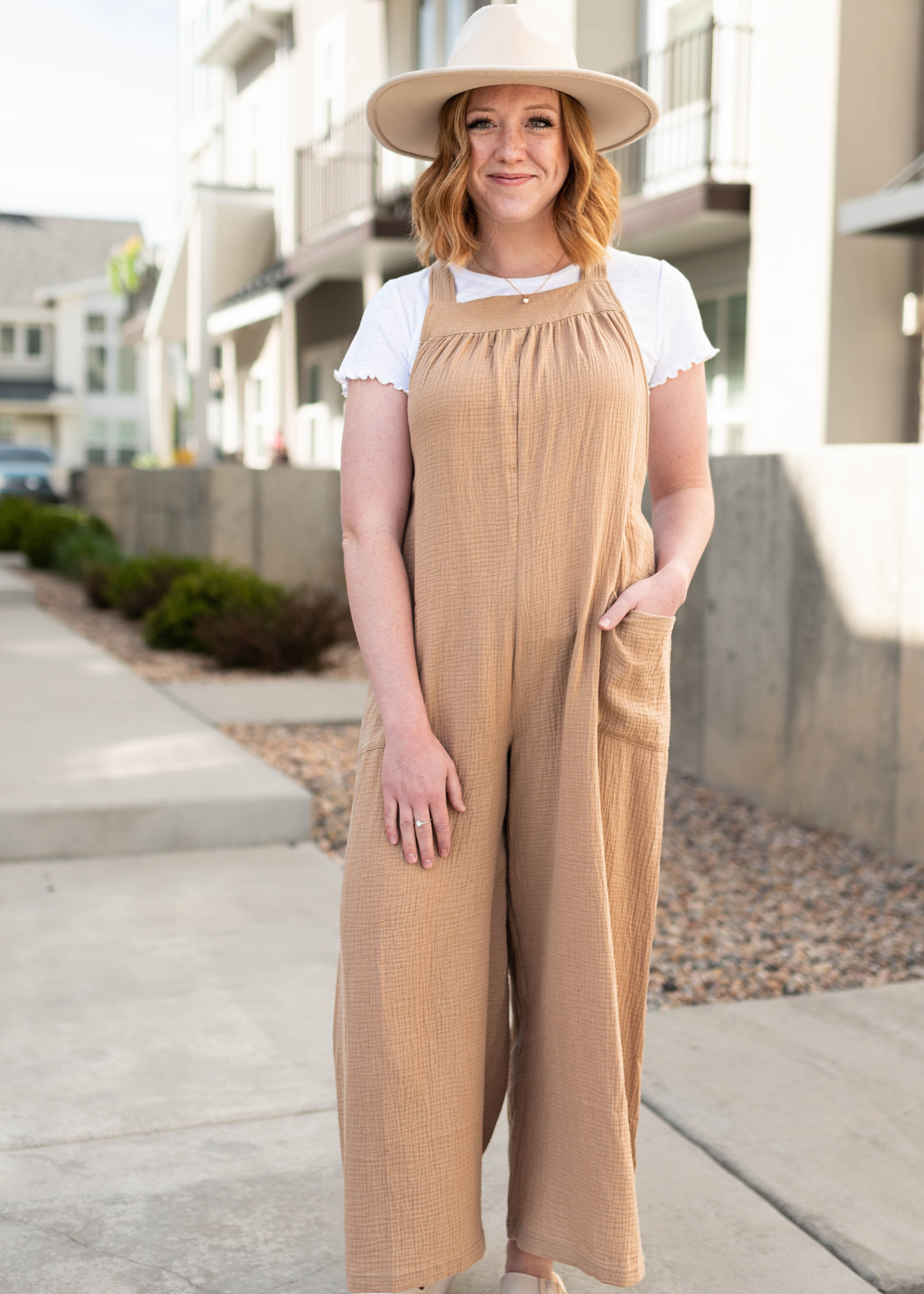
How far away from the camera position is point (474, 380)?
2.03 metres

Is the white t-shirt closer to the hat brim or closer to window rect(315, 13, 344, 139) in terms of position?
the hat brim

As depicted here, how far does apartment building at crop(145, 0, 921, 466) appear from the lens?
893 cm

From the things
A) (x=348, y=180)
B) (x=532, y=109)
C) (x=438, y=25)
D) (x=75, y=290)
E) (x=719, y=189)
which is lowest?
(x=532, y=109)

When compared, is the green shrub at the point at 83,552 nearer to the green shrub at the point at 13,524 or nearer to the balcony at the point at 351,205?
the green shrub at the point at 13,524

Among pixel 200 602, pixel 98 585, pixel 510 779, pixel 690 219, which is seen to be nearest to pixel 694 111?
pixel 690 219

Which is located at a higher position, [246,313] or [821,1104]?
[246,313]

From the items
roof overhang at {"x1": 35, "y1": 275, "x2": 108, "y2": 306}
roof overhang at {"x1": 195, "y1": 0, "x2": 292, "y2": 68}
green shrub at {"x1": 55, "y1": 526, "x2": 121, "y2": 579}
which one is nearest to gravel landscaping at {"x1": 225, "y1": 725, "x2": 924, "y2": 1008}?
green shrub at {"x1": 55, "y1": 526, "x2": 121, "y2": 579}

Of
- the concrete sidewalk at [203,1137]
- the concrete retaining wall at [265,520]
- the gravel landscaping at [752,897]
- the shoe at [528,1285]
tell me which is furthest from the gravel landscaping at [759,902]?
the concrete retaining wall at [265,520]

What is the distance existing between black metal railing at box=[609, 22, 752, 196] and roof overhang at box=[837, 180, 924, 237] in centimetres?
163

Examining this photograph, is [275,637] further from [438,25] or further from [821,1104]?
[438,25]

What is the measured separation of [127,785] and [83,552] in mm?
10257

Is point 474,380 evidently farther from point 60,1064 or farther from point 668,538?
point 60,1064

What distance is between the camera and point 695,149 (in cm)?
1077

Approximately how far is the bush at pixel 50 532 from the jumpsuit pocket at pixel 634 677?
48.6 ft
